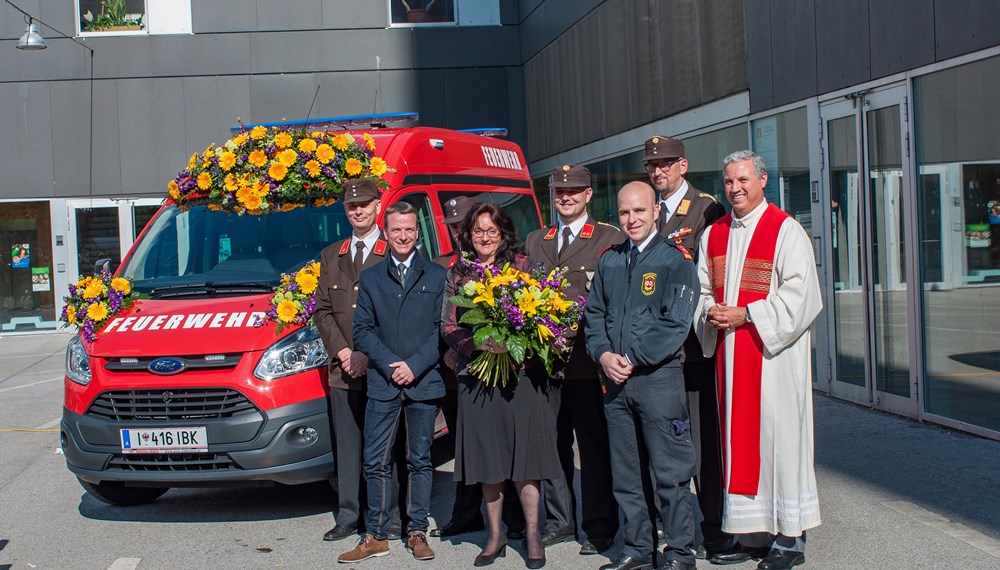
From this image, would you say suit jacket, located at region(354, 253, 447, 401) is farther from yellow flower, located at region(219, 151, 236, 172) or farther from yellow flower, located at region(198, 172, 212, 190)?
yellow flower, located at region(198, 172, 212, 190)

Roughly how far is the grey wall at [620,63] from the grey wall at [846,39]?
0.51 meters

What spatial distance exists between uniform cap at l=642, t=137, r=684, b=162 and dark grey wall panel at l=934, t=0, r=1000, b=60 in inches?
125

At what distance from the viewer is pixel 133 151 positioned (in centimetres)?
2144

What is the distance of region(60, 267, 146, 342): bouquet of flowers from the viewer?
21.6 feet

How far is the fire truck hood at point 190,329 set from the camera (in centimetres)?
617

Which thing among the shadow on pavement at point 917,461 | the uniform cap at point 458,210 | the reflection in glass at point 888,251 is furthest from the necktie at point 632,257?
the reflection in glass at point 888,251

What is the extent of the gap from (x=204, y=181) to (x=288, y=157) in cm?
64

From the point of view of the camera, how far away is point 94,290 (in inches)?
261

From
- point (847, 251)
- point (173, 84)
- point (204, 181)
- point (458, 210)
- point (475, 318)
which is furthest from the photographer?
point (173, 84)

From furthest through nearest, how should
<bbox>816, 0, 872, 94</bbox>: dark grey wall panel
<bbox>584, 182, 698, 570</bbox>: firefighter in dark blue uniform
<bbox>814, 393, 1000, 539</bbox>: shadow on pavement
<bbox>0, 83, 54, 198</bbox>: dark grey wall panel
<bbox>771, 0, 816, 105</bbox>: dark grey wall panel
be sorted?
<bbox>0, 83, 54, 198</bbox>: dark grey wall panel < <bbox>771, 0, 816, 105</bbox>: dark grey wall panel < <bbox>816, 0, 872, 94</bbox>: dark grey wall panel < <bbox>814, 393, 1000, 539</bbox>: shadow on pavement < <bbox>584, 182, 698, 570</bbox>: firefighter in dark blue uniform

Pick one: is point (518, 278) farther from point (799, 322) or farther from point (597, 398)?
point (799, 322)

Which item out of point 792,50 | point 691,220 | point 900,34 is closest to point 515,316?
point 691,220

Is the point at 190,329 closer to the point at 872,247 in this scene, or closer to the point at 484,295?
the point at 484,295

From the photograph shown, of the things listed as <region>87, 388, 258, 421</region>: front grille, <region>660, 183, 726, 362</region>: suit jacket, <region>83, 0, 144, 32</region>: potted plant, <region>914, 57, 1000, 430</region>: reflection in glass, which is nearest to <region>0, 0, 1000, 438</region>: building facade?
<region>914, 57, 1000, 430</region>: reflection in glass
